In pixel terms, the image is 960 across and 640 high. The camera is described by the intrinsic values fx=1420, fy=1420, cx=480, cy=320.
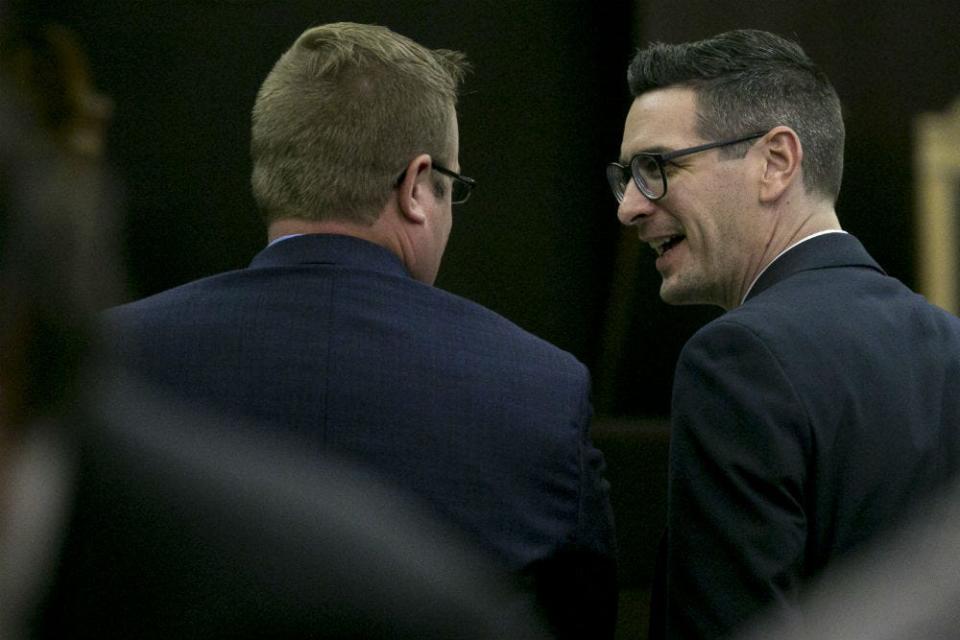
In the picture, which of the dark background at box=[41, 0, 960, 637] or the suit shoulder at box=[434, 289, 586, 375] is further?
the dark background at box=[41, 0, 960, 637]

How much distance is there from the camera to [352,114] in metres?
1.88

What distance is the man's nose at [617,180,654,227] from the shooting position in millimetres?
2213

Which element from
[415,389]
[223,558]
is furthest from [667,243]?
[223,558]

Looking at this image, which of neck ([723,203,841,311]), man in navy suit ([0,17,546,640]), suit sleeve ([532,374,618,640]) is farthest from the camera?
neck ([723,203,841,311])

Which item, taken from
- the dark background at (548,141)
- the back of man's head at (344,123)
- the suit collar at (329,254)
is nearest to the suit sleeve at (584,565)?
the suit collar at (329,254)

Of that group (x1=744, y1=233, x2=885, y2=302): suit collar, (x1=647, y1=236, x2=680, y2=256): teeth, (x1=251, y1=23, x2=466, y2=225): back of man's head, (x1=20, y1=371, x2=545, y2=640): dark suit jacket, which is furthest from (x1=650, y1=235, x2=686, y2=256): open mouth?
(x1=20, y1=371, x2=545, y2=640): dark suit jacket

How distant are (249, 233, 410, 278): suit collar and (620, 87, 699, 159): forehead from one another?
52 cm

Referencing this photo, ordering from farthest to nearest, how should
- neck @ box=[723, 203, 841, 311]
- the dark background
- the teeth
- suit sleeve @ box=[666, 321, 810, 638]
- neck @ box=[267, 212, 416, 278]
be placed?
the dark background, the teeth, neck @ box=[723, 203, 841, 311], neck @ box=[267, 212, 416, 278], suit sleeve @ box=[666, 321, 810, 638]

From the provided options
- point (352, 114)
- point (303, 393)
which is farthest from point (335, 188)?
point (303, 393)

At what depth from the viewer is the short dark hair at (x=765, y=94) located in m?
2.07

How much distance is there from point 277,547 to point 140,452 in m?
0.08

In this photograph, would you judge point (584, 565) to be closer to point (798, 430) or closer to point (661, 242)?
point (798, 430)

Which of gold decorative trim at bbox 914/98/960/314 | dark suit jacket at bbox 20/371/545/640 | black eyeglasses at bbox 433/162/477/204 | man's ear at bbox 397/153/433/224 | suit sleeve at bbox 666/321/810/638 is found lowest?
gold decorative trim at bbox 914/98/960/314

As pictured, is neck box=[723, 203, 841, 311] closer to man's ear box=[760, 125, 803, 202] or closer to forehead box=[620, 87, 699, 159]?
man's ear box=[760, 125, 803, 202]
